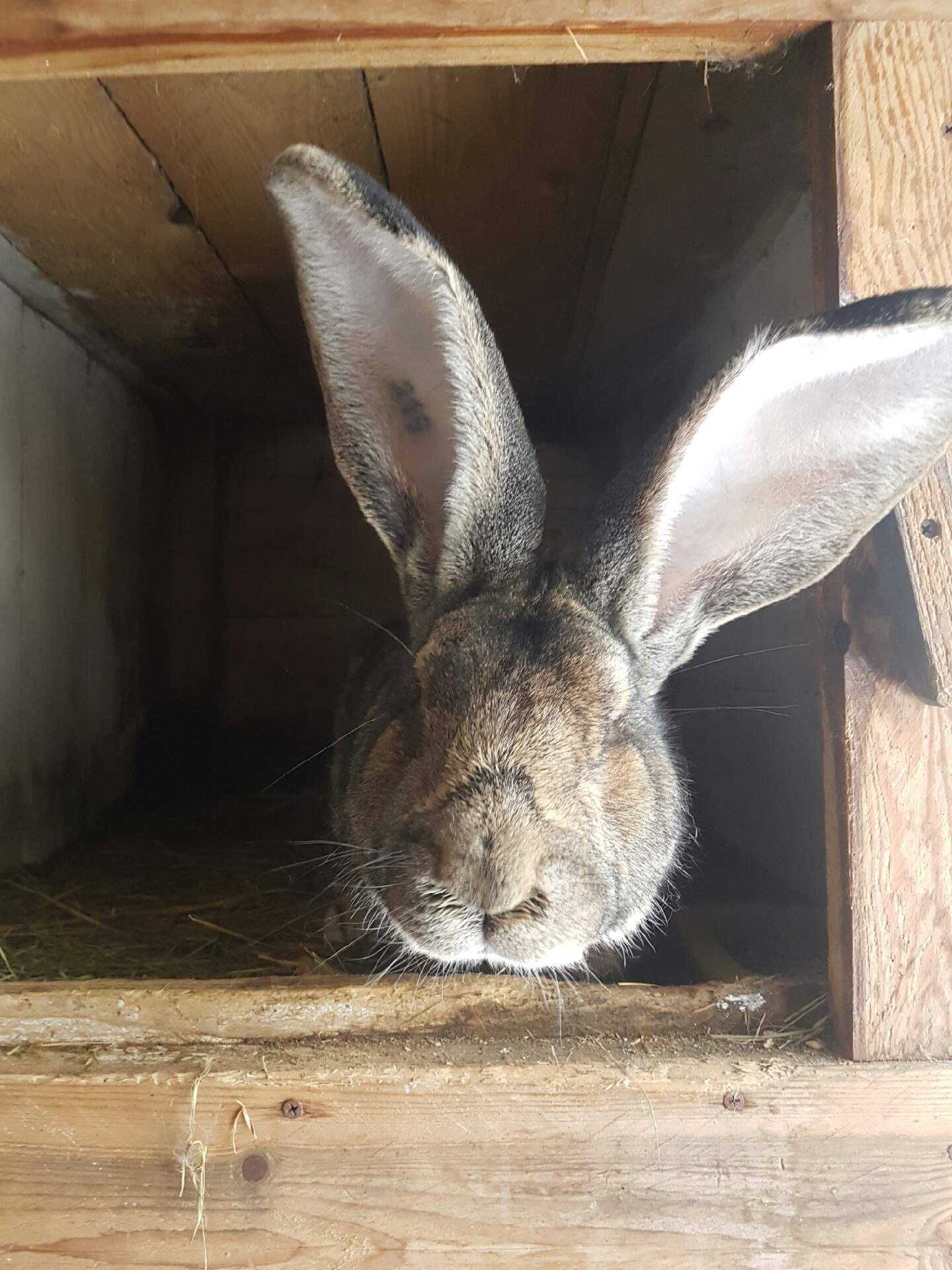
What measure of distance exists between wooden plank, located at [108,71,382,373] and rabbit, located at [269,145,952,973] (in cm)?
64

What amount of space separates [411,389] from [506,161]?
33.0 inches

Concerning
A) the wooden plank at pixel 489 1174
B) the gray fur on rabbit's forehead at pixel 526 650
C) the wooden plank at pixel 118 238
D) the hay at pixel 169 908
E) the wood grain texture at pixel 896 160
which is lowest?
the wooden plank at pixel 489 1174

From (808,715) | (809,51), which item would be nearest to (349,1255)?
(808,715)

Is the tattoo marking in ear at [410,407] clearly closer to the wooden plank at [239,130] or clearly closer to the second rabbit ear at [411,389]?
the second rabbit ear at [411,389]

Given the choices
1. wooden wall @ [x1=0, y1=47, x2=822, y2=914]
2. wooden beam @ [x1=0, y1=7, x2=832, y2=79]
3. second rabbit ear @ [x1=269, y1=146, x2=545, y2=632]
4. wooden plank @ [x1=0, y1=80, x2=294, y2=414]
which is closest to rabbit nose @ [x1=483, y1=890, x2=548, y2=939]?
second rabbit ear @ [x1=269, y1=146, x2=545, y2=632]

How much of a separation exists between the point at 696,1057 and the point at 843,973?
325mm

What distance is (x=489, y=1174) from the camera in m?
1.55

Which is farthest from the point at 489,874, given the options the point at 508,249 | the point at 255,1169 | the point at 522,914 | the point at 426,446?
the point at 508,249

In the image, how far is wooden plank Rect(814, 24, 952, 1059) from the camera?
162 cm

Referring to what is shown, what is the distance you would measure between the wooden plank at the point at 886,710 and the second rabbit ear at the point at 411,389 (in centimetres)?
72

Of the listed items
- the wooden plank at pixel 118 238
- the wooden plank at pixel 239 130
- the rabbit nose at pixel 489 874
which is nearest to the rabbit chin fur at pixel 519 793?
the rabbit nose at pixel 489 874

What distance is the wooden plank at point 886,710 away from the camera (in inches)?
63.6

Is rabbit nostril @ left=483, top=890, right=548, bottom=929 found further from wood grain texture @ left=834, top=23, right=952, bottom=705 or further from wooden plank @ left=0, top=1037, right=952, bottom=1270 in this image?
wood grain texture @ left=834, top=23, right=952, bottom=705

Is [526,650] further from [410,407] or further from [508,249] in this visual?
[508,249]
